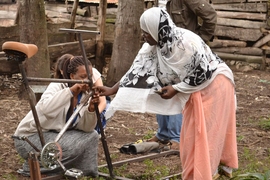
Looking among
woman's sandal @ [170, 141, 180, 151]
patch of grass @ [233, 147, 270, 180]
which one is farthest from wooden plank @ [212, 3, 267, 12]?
woman's sandal @ [170, 141, 180, 151]

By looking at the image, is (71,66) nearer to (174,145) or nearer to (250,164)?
(174,145)

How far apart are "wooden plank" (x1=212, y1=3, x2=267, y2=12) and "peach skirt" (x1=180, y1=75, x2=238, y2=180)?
870 cm

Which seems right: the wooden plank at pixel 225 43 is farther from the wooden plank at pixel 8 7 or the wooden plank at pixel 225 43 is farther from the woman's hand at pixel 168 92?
the woman's hand at pixel 168 92

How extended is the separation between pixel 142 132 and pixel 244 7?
7193mm

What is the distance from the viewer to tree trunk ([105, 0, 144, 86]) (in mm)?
9117

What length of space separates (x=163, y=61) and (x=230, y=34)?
9.29 m

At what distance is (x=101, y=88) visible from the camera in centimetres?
481

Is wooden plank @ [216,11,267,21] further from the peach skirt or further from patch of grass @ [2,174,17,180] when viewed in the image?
patch of grass @ [2,174,17,180]

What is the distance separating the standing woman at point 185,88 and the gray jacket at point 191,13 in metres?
2.65

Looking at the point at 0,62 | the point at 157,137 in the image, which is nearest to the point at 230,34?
the point at 0,62

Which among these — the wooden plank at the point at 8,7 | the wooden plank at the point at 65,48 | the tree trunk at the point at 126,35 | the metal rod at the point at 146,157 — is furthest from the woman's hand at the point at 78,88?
the wooden plank at the point at 8,7

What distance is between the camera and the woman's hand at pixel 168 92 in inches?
184

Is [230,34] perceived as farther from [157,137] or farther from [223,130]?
[223,130]

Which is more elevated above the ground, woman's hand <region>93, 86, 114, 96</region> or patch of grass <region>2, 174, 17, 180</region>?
woman's hand <region>93, 86, 114, 96</region>
